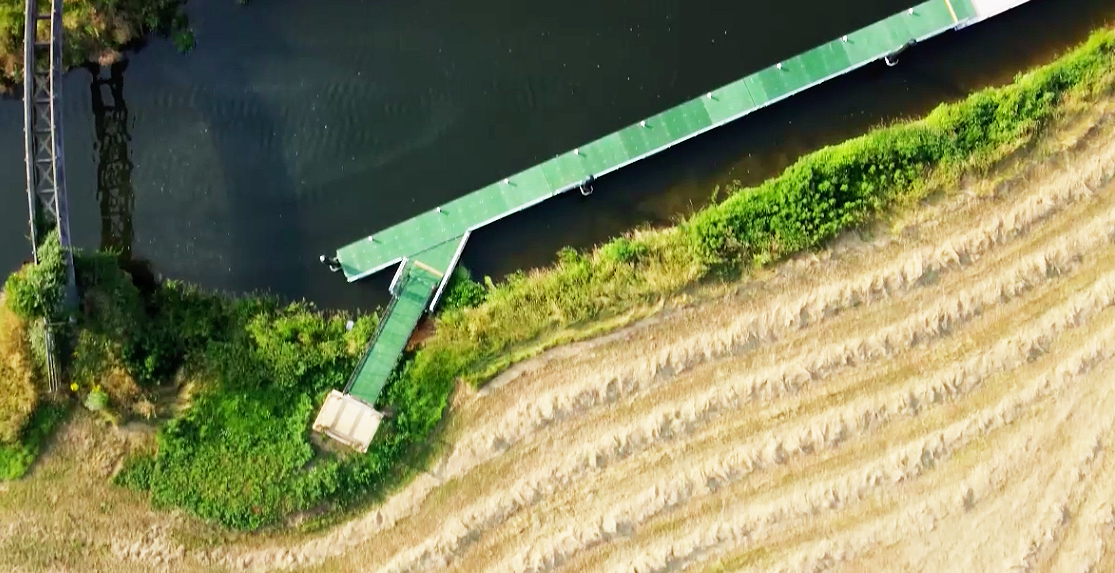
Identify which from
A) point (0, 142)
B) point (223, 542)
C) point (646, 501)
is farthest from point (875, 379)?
point (0, 142)

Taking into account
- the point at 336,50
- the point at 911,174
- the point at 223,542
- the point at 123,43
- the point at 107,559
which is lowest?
the point at 107,559

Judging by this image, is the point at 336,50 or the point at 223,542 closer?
the point at 223,542

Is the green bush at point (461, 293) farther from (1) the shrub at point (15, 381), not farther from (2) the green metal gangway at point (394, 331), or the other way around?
(1) the shrub at point (15, 381)

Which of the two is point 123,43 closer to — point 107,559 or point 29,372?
point 29,372

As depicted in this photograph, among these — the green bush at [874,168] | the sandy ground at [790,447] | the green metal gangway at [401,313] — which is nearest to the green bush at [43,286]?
the sandy ground at [790,447]

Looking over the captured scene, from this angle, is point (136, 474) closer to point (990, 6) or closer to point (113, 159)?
point (113, 159)

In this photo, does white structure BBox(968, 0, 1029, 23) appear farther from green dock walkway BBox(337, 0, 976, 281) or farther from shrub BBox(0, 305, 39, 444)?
shrub BBox(0, 305, 39, 444)

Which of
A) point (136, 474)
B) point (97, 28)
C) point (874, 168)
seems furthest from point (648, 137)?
point (136, 474)

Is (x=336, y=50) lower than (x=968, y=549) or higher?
higher
